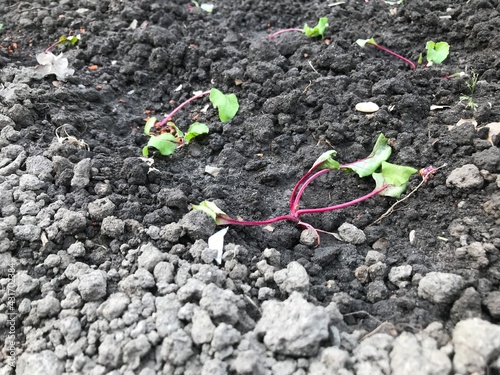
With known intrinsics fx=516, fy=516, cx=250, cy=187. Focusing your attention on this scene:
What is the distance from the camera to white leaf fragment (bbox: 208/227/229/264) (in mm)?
1800

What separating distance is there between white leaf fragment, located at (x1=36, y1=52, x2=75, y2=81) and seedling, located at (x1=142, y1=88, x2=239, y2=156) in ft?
1.81

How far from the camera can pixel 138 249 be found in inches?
72.4

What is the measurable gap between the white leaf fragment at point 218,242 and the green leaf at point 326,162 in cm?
49

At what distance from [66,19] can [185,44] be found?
0.82 metres

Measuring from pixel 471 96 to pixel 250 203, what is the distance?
1133 millimetres

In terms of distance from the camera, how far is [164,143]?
2279mm

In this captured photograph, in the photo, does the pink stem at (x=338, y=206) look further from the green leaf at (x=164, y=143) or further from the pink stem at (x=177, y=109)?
the pink stem at (x=177, y=109)

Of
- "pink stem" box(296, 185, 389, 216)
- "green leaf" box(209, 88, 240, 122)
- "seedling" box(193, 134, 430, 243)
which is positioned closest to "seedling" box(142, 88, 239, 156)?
"green leaf" box(209, 88, 240, 122)

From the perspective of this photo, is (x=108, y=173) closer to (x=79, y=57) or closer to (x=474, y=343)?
(x=79, y=57)

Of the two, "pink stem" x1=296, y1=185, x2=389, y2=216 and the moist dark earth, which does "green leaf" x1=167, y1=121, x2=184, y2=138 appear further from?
"pink stem" x1=296, y1=185, x2=389, y2=216

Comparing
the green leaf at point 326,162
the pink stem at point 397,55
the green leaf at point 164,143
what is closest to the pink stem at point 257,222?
the green leaf at point 326,162

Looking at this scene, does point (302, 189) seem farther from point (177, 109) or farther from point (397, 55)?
point (397, 55)

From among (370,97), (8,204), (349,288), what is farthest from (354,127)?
(8,204)

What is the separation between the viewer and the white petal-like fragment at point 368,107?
233cm
